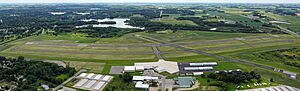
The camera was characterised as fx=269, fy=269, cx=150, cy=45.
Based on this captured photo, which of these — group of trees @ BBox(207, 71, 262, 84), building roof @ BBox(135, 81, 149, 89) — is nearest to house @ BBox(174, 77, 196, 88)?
group of trees @ BBox(207, 71, 262, 84)

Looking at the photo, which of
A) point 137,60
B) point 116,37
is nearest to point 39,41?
point 116,37

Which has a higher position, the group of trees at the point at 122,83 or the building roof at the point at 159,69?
the building roof at the point at 159,69

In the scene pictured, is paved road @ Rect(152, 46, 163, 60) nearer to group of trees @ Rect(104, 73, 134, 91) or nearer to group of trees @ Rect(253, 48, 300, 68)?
group of trees @ Rect(104, 73, 134, 91)

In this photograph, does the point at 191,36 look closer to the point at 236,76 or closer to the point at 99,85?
the point at 236,76

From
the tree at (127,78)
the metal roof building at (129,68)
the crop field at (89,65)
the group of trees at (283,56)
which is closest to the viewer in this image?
the tree at (127,78)

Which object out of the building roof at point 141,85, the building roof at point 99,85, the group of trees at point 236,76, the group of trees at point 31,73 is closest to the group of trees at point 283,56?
the group of trees at point 236,76

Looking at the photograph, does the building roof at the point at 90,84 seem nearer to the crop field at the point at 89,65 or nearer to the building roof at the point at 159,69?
the crop field at the point at 89,65
